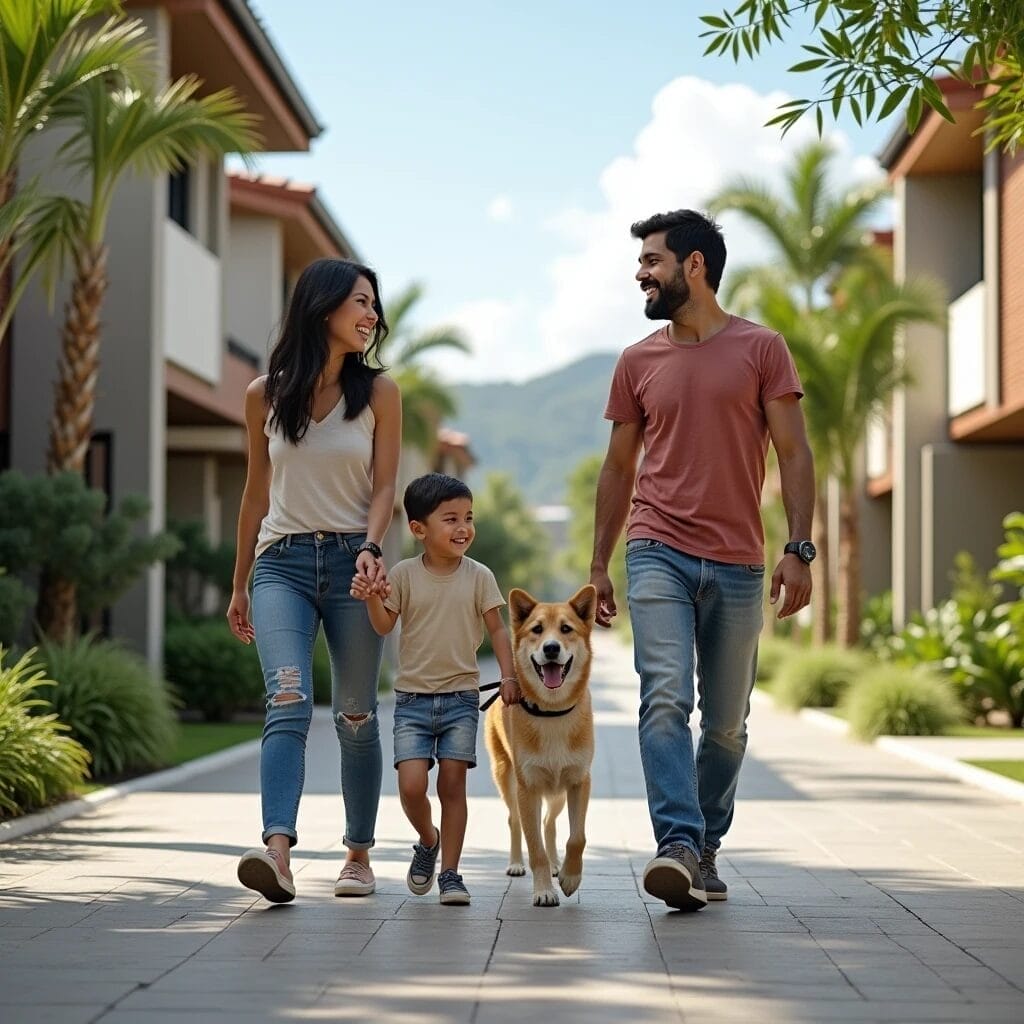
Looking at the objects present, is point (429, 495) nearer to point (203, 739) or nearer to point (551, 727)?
point (551, 727)

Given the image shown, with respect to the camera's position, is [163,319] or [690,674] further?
[163,319]

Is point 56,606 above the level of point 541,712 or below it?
above

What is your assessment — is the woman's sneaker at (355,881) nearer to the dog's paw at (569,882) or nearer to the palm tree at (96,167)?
the dog's paw at (569,882)

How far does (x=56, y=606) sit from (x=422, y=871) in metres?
9.42

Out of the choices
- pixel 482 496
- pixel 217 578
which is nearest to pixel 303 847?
pixel 217 578

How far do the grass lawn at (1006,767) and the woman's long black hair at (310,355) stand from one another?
7.91 metres

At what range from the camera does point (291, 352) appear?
7059 millimetres

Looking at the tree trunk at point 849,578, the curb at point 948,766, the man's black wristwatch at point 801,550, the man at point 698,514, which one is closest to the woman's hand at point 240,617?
the man at point 698,514

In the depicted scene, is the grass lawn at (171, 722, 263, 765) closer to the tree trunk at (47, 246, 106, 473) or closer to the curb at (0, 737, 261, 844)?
the curb at (0, 737, 261, 844)

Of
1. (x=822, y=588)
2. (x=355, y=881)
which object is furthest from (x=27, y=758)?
(x=822, y=588)

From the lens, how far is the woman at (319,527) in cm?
672

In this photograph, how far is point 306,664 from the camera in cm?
680

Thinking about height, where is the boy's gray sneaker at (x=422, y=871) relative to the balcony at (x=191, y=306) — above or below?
below

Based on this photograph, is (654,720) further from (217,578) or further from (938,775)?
(217,578)
